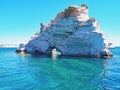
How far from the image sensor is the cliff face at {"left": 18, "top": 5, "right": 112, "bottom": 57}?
6919cm

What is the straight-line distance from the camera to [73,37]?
238 ft

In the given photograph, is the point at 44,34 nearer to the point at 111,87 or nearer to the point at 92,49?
the point at 92,49

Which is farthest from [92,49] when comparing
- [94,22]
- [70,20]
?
[70,20]

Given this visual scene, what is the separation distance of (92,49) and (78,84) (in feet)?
136

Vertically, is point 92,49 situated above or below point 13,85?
above

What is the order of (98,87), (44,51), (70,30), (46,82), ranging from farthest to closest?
(44,51)
(70,30)
(46,82)
(98,87)

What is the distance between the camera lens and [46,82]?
30.5 m

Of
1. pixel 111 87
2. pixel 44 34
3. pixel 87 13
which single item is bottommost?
pixel 111 87

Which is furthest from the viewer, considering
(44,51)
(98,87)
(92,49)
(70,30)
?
(44,51)

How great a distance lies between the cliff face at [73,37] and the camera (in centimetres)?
6919

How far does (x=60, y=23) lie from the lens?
78.7 metres

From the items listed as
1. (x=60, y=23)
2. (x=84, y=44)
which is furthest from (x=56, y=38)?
(x=84, y=44)

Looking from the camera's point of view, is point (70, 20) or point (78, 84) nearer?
point (78, 84)

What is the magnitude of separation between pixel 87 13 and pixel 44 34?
61.2ft
